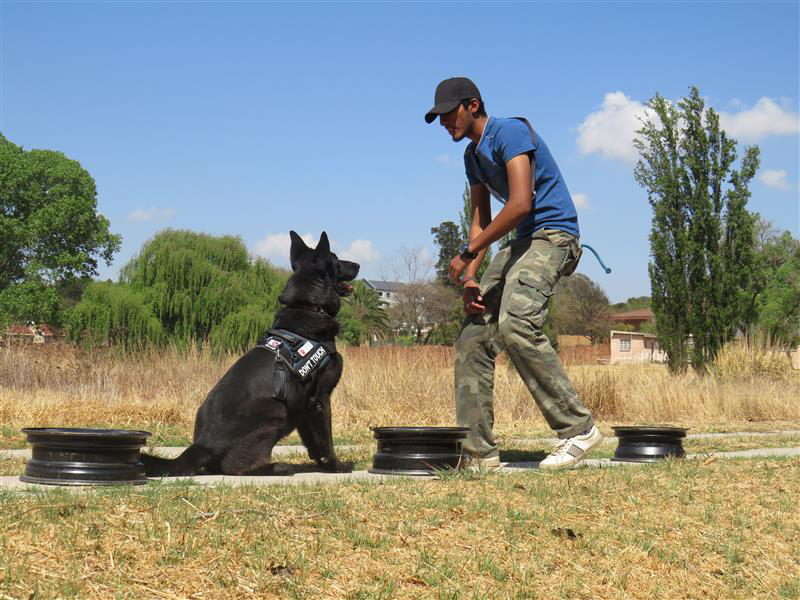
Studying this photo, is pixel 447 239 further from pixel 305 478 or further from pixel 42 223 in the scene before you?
pixel 305 478

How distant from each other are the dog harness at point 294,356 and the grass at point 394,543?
0.92 m

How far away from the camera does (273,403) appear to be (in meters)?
5.12

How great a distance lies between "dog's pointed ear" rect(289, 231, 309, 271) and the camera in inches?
225

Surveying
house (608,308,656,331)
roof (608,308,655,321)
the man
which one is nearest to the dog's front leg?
the man

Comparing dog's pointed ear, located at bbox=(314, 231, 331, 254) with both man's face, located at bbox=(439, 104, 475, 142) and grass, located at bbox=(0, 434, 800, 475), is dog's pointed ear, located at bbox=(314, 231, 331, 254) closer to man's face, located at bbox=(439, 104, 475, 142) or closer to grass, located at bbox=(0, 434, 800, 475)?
man's face, located at bbox=(439, 104, 475, 142)

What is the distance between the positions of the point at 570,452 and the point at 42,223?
188 ft

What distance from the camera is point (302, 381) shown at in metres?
5.22

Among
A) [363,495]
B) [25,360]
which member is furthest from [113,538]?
[25,360]

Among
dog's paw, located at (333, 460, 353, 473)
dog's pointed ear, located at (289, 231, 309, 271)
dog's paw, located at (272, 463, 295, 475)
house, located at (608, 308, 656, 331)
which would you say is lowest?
dog's paw, located at (333, 460, 353, 473)

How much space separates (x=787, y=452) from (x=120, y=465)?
5695 mm

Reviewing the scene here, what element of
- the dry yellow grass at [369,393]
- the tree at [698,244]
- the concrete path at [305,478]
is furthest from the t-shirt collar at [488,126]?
the tree at [698,244]

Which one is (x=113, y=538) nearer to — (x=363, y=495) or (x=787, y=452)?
(x=363, y=495)

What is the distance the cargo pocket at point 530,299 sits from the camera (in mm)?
5410

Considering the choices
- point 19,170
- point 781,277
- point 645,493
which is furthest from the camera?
point 781,277
